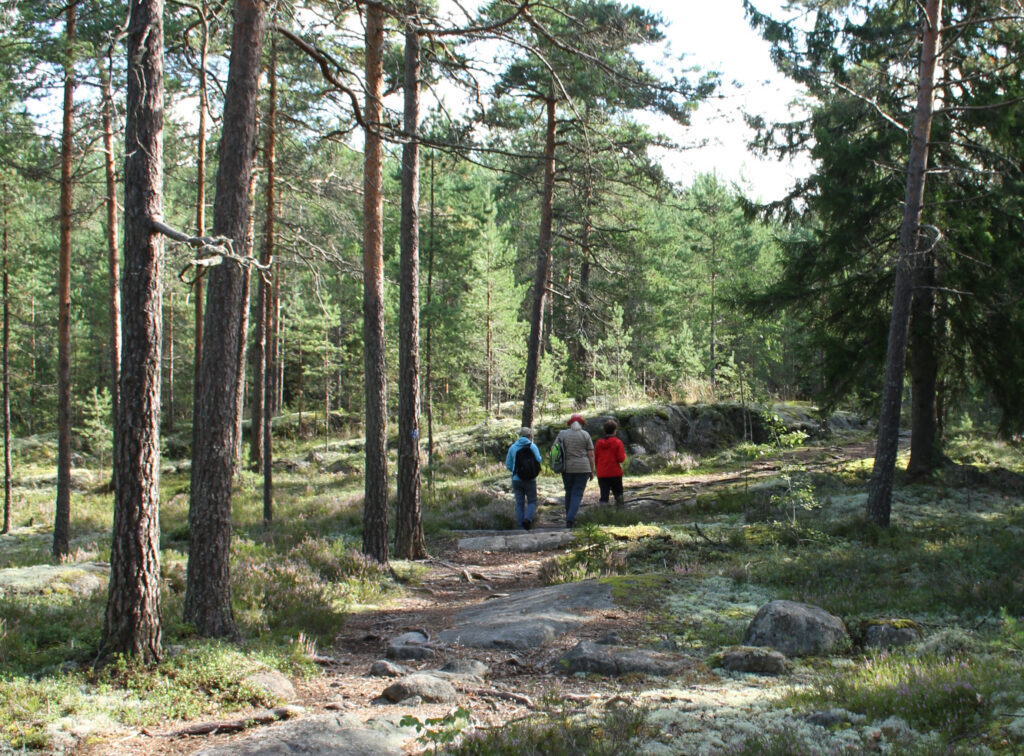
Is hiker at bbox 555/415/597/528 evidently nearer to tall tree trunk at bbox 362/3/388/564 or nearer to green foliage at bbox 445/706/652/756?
tall tree trunk at bbox 362/3/388/564

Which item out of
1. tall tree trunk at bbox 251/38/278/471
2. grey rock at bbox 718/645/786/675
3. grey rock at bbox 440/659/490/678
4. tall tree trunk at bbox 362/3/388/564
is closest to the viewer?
grey rock at bbox 718/645/786/675

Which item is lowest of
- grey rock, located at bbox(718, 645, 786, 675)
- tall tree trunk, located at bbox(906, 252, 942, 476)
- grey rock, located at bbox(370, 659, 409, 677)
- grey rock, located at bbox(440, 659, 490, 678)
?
grey rock, located at bbox(370, 659, 409, 677)

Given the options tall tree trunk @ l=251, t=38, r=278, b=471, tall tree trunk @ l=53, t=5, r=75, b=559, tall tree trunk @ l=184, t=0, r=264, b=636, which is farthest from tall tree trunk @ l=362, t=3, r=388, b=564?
tall tree trunk @ l=53, t=5, r=75, b=559

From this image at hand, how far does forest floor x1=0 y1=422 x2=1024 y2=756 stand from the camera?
425 cm

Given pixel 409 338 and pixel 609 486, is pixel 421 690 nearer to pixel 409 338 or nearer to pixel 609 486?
pixel 409 338

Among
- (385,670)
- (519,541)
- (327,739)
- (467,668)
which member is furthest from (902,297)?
(327,739)

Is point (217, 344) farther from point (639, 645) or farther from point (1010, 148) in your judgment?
point (1010, 148)

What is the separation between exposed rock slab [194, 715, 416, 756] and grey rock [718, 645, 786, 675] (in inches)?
108

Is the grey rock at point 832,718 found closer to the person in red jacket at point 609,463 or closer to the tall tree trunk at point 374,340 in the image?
the tall tree trunk at point 374,340

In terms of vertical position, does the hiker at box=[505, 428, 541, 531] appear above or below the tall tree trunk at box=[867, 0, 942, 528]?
below

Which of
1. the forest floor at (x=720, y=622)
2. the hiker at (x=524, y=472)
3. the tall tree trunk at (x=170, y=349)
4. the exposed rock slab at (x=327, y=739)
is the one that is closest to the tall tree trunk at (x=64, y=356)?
the forest floor at (x=720, y=622)

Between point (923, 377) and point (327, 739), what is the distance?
14429mm

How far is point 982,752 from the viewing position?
3.63m

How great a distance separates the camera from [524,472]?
13383 millimetres
